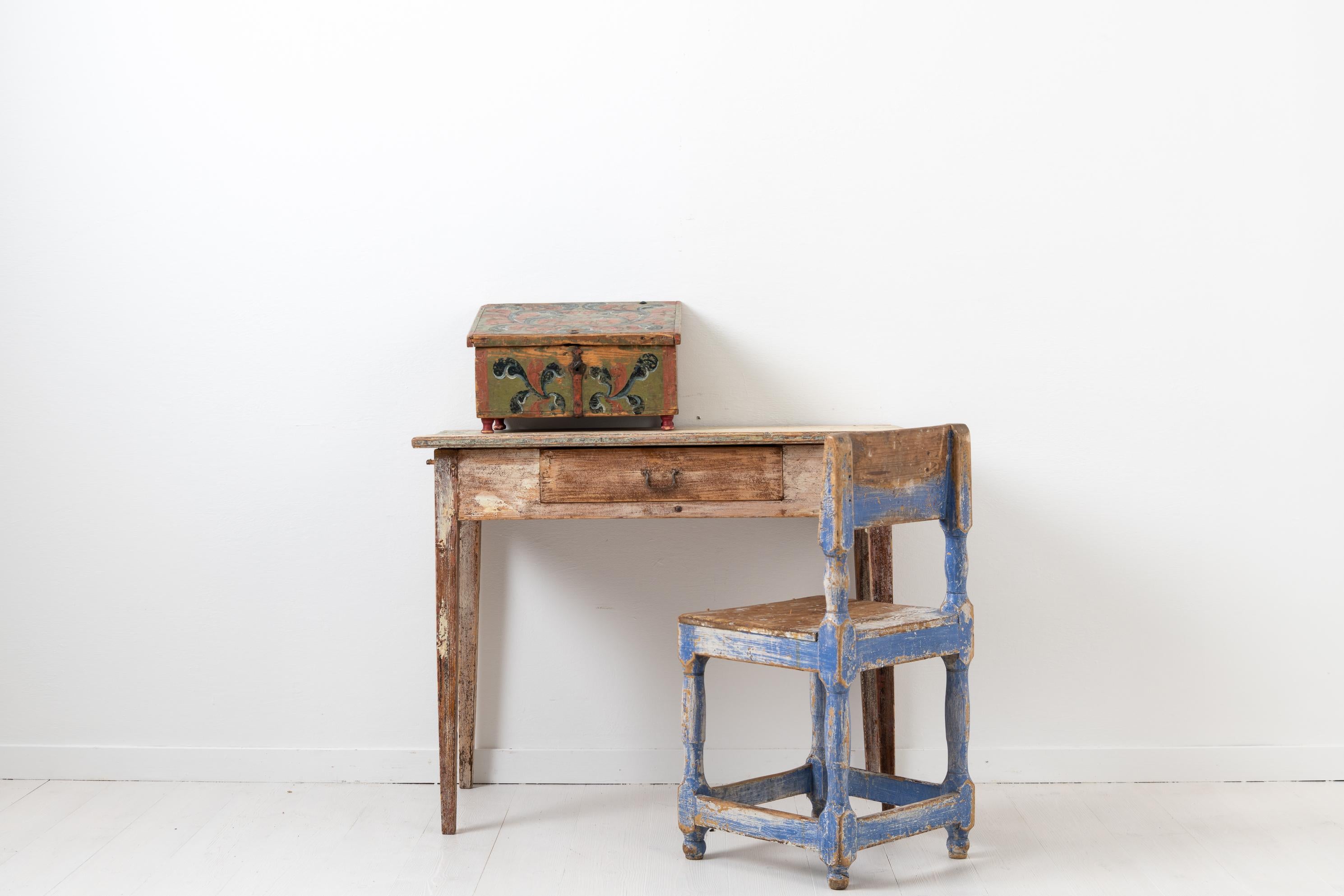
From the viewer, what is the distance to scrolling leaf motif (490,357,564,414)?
2.63m

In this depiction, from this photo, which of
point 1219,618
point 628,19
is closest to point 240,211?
point 628,19

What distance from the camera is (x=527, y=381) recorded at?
2.63 meters

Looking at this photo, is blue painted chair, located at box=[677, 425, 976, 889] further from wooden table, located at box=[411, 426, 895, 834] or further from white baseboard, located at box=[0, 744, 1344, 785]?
white baseboard, located at box=[0, 744, 1344, 785]

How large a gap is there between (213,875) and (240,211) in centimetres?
155

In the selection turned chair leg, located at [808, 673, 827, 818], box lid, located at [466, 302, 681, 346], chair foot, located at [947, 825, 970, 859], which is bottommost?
chair foot, located at [947, 825, 970, 859]

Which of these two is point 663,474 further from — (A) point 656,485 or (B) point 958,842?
(B) point 958,842

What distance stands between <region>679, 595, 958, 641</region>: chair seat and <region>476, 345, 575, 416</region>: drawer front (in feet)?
1.91

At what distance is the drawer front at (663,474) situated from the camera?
2457mm

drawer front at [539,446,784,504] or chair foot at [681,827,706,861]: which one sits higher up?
drawer front at [539,446,784,504]

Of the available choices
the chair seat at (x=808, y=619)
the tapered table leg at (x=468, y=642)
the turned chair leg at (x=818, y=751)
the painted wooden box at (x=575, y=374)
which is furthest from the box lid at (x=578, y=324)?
the turned chair leg at (x=818, y=751)

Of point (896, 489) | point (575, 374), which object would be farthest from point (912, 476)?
point (575, 374)

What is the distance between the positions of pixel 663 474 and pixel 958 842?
3.08 feet

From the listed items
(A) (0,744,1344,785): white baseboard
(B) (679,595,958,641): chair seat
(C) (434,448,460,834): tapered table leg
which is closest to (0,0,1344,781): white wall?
(A) (0,744,1344,785): white baseboard

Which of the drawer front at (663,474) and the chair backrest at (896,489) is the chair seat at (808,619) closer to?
the chair backrest at (896,489)
